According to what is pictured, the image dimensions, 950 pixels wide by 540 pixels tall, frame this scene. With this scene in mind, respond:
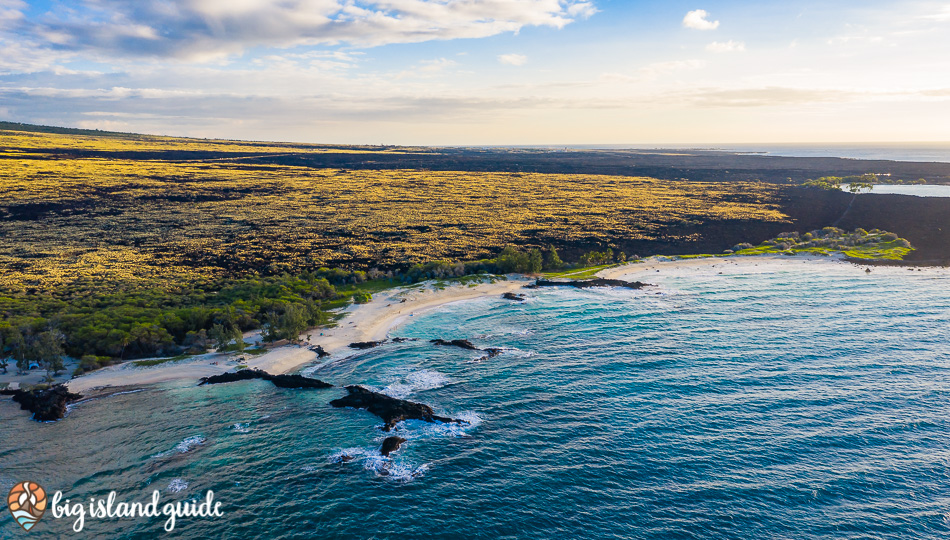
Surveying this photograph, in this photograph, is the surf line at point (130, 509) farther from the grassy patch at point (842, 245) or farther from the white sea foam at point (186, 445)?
the grassy patch at point (842, 245)

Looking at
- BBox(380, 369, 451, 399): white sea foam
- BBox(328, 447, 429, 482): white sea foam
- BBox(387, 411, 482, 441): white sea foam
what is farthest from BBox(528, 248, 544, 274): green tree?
BBox(328, 447, 429, 482): white sea foam

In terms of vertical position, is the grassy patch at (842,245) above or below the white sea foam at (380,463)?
above

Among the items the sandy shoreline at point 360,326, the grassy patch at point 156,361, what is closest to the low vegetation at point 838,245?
the sandy shoreline at point 360,326

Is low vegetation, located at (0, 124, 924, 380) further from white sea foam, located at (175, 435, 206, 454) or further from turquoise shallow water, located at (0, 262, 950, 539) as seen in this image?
white sea foam, located at (175, 435, 206, 454)

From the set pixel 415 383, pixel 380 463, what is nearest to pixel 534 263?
pixel 415 383

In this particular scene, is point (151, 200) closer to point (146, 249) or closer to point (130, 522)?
point (146, 249)

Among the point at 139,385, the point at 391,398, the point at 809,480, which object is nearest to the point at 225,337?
the point at 139,385
